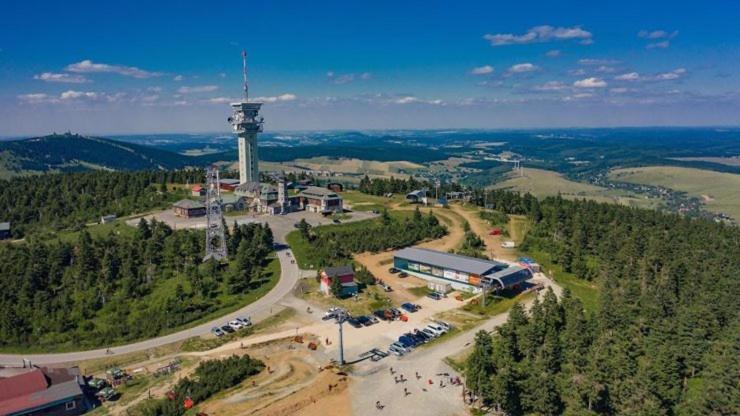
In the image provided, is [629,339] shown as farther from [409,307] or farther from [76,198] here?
[76,198]

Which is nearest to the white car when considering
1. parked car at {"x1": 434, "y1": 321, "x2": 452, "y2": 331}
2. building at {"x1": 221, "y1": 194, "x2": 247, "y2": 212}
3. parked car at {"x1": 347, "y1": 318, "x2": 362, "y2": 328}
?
parked car at {"x1": 434, "y1": 321, "x2": 452, "y2": 331}

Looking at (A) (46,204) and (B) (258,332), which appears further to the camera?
(A) (46,204)

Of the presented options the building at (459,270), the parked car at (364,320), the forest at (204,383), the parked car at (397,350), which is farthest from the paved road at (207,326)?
the parked car at (397,350)

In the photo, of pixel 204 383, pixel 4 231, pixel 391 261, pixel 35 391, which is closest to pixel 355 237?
pixel 391 261

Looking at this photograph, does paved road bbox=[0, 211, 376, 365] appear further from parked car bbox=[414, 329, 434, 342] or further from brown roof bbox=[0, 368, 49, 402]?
parked car bbox=[414, 329, 434, 342]

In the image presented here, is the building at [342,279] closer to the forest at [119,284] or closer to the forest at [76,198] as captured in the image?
the forest at [119,284]

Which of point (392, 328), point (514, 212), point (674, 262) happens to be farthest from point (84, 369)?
point (514, 212)

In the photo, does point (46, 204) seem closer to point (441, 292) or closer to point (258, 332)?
point (258, 332)
